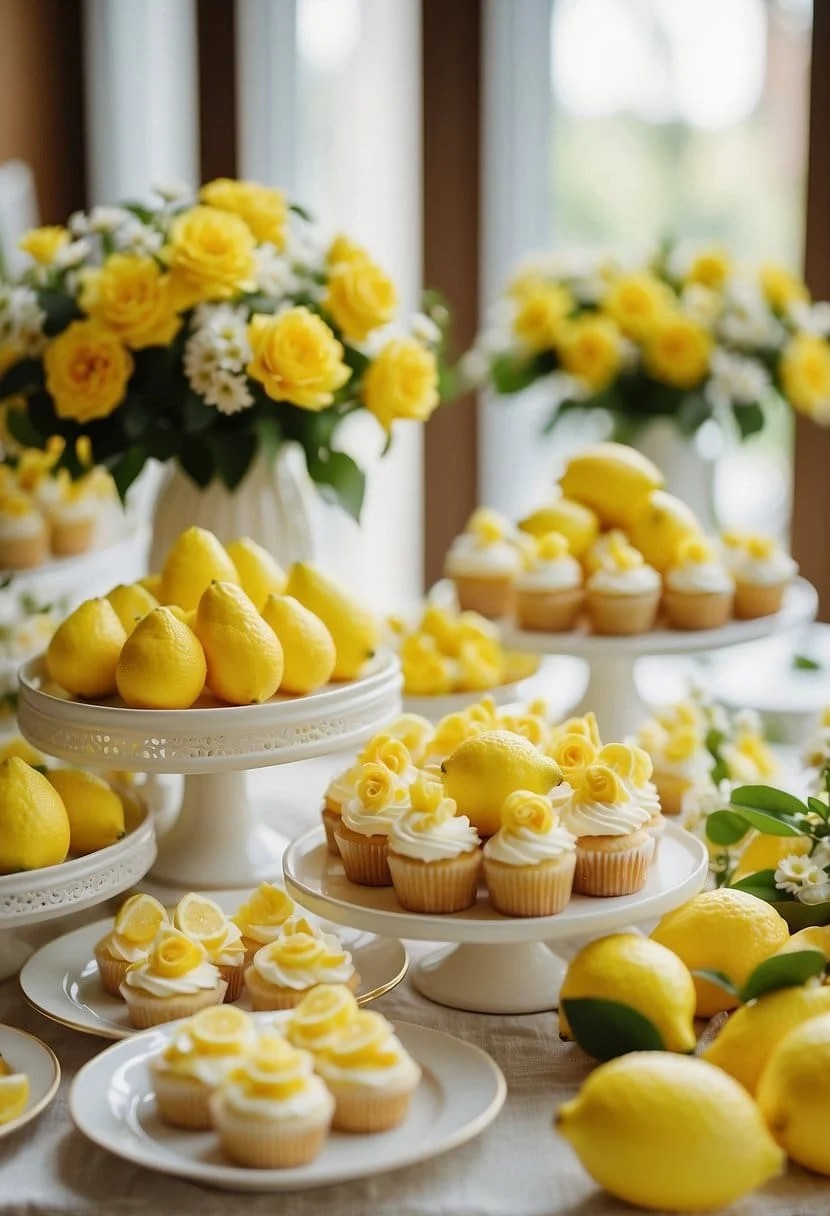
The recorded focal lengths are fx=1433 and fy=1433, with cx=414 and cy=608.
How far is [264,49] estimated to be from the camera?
12.0 ft

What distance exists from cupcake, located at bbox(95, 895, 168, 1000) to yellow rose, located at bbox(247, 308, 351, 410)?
1.94 feet

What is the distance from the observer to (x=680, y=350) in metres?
2.29

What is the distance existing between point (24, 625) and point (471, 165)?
2036mm

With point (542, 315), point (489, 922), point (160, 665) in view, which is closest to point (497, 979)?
point (489, 922)

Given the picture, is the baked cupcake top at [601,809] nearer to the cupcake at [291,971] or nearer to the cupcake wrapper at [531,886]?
the cupcake wrapper at [531,886]

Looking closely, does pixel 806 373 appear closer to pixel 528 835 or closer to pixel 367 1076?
pixel 528 835

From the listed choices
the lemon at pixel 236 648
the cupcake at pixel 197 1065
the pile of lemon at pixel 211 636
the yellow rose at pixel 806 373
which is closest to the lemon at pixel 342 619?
the pile of lemon at pixel 211 636

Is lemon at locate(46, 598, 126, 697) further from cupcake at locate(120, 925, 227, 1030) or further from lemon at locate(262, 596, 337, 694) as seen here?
cupcake at locate(120, 925, 227, 1030)

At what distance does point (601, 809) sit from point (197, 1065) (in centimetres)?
38

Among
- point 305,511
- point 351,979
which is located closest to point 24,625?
point 305,511

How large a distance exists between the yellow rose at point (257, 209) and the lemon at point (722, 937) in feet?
3.08

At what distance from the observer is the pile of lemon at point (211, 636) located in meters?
1.25

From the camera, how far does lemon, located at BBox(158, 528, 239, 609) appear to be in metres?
1.40

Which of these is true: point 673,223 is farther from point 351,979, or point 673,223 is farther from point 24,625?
point 351,979
